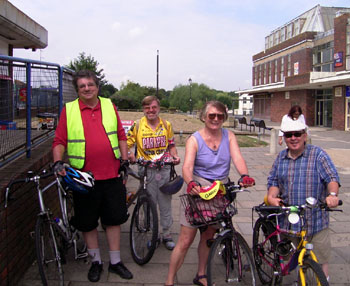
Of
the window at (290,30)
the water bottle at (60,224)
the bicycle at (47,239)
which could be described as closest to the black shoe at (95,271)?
the bicycle at (47,239)

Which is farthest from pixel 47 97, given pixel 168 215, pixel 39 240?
pixel 39 240

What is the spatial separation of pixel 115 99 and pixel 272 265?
5513cm

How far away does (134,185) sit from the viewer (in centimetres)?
766

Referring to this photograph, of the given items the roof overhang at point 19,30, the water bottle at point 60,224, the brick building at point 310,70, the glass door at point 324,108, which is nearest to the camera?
the water bottle at point 60,224

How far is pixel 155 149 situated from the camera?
14.2ft

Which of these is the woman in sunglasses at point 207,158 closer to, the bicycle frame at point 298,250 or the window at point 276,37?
the bicycle frame at point 298,250

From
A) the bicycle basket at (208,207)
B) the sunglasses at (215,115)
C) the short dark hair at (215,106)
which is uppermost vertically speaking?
the short dark hair at (215,106)

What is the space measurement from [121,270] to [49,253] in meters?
0.72

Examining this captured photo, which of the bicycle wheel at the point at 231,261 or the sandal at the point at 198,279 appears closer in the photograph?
the bicycle wheel at the point at 231,261

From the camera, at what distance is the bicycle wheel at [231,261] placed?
2.79 meters

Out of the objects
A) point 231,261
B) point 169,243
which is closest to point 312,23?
point 169,243

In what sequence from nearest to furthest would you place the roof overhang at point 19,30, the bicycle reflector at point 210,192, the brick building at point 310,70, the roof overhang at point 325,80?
the bicycle reflector at point 210,192 < the roof overhang at point 19,30 < the roof overhang at point 325,80 < the brick building at point 310,70

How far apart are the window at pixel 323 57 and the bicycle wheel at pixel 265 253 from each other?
31974 mm

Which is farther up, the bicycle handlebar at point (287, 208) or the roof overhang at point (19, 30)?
the roof overhang at point (19, 30)
